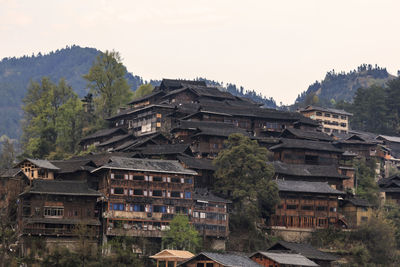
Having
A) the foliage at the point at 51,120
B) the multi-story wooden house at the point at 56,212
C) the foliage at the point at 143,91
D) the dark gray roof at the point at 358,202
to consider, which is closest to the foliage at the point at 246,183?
the dark gray roof at the point at 358,202

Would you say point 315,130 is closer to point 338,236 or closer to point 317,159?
point 317,159

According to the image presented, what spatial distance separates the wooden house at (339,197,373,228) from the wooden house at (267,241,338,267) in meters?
8.75

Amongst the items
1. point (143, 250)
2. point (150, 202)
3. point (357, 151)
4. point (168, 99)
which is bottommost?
point (143, 250)

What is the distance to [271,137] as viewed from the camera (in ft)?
292

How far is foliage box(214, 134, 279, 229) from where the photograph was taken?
70.4 meters

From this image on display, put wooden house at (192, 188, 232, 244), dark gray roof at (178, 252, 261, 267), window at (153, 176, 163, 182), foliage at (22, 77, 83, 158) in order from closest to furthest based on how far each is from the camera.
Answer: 1. dark gray roof at (178, 252, 261, 267)
2. window at (153, 176, 163, 182)
3. wooden house at (192, 188, 232, 244)
4. foliage at (22, 77, 83, 158)

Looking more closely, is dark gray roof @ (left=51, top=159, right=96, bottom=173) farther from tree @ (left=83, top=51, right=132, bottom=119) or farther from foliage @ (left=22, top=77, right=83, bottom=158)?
tree @ (left=83, top=51, right=132, bottom=119)

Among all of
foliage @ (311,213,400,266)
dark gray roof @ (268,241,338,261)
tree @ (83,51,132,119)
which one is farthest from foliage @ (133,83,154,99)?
dark gray roof @ (268,241,338,261)

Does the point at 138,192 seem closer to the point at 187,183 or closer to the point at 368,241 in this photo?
the point at 187,183

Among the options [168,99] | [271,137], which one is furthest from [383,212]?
[168,99]

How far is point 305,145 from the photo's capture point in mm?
84312

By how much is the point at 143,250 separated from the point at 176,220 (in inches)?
150

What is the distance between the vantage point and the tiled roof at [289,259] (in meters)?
61.4

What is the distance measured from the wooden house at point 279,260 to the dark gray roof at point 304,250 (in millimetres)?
1717
